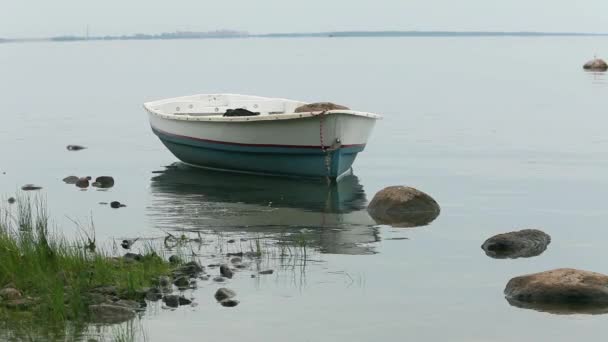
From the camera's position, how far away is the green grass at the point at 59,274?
14266 mm

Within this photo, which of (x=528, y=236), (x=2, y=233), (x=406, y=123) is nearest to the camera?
(x=2, y=233)

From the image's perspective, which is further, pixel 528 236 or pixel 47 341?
pixel 528 236

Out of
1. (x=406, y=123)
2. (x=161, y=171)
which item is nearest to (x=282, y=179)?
(x=161, y=171)

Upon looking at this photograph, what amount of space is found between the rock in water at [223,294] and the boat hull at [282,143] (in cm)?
1077

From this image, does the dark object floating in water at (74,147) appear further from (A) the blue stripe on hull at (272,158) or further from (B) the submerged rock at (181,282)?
(B) the submerged rock at (181,282)

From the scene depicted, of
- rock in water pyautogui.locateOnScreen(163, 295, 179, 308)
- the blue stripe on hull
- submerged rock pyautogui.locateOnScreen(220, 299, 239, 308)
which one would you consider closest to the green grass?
rock in water pyautogui.locateOnScreen(163, 295, 179, 308)

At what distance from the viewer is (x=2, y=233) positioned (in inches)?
668

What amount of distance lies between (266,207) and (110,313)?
10613 mm

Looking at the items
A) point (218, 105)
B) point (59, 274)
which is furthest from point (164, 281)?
point (218, 105)

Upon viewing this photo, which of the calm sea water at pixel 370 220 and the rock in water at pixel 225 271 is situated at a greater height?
the rock in water at pixel 225 271

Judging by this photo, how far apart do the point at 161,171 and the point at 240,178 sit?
4.33 meters

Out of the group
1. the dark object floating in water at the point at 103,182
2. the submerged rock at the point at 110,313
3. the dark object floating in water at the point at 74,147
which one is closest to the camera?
the submerged rock at the point at 110,313

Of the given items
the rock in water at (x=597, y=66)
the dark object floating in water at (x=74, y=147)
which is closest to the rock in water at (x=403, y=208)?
the dark object floating in water at (x=74, y=147)

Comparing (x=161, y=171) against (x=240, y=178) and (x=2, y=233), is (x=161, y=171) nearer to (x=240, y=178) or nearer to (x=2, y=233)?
(x=240, y=178)
